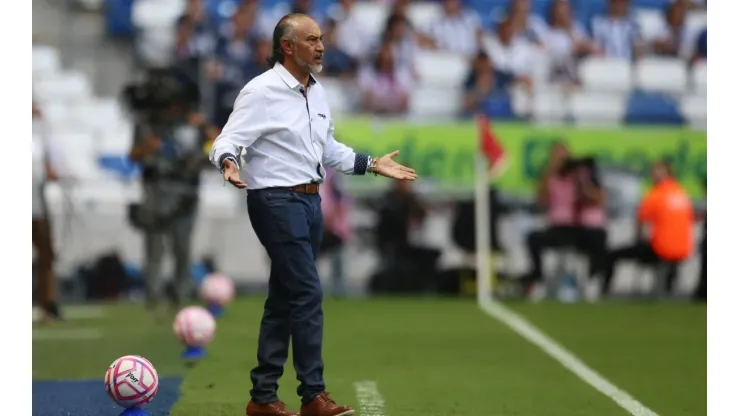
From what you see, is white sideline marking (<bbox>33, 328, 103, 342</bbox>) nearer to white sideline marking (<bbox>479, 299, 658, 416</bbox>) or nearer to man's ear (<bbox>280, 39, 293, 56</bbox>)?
white sideline marking (<bbox>479, 299, 658, 416</bbox>)

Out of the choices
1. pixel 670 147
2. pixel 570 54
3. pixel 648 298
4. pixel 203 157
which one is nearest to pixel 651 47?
pixel 570 54

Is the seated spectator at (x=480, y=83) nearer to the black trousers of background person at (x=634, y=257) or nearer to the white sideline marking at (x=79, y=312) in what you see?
the black trousers of background person at (x=634, y=257)

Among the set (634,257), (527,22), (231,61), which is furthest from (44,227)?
(527,22)

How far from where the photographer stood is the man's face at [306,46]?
7934 millimetres

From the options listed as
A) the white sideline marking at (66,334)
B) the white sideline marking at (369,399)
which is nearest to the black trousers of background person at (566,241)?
the white sideline marking at (66,334)

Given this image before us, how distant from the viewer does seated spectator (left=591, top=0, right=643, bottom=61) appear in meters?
24.0

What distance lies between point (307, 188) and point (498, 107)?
44.5 ft

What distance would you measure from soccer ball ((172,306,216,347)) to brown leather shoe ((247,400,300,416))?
3.66 meters

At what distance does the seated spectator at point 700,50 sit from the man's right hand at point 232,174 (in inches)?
683

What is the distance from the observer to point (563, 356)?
12305mm

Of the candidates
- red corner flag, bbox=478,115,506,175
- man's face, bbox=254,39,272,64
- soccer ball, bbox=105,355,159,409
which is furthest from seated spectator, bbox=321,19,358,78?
soccer ball, bbox=105,355,159,409

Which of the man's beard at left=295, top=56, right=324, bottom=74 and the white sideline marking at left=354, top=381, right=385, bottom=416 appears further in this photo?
the white sideline marking at left=354, top=381, right=385, bottom=416

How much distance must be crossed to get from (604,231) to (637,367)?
341 inches

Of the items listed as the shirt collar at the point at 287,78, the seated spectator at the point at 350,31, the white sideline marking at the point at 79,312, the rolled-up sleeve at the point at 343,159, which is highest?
the seated spectator at the point at 350,31
